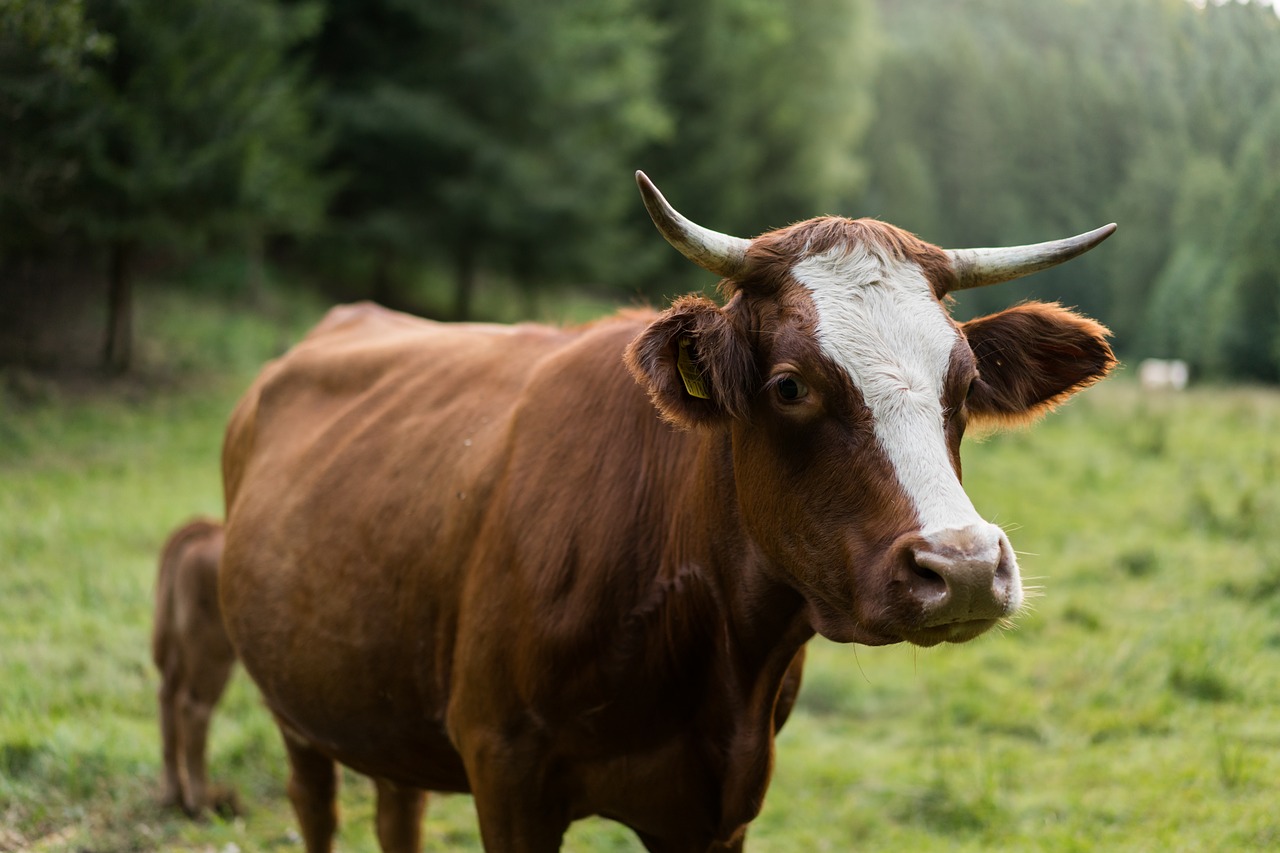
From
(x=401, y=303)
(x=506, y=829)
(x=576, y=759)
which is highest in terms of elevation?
(x=576, y=759)

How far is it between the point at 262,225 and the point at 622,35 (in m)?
7.70

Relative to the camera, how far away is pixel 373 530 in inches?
145

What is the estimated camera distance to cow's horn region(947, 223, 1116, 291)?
2.83 m

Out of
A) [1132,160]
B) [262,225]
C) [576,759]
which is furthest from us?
[262,225]

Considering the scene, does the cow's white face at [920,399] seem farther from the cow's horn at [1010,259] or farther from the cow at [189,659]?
the cow at [189,659]

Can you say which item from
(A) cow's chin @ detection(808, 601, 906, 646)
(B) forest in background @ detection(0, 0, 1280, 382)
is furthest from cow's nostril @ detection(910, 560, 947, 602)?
(B) forest in background @ detection(0, 0, 1280, 382)

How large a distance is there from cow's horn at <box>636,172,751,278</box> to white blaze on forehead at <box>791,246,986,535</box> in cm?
15

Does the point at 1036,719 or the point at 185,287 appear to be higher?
the point at 1036,719

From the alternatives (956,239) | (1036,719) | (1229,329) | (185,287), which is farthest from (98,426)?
(956,239)

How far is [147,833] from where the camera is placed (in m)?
4.86

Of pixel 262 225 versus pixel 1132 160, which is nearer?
pixel 1132 160

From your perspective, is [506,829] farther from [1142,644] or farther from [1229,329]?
[1229,329]

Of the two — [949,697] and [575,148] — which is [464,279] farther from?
[949,697]

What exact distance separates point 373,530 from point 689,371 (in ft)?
4.68
